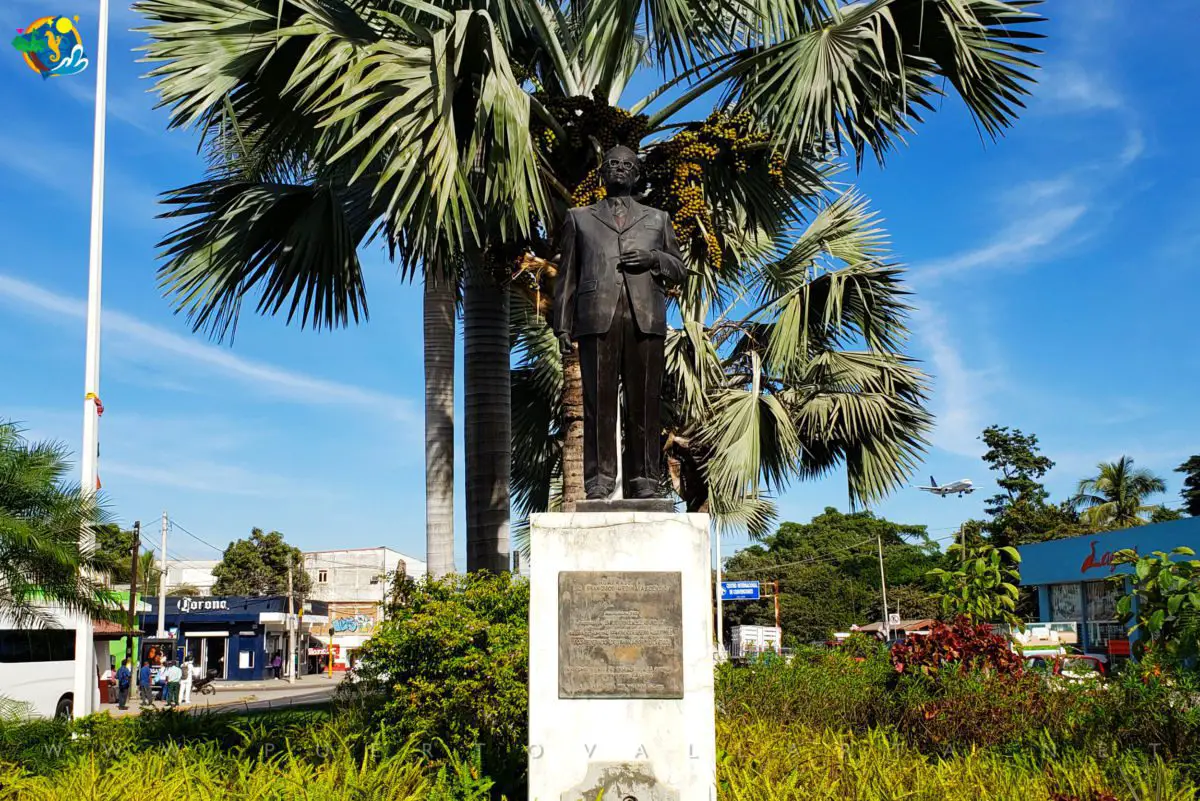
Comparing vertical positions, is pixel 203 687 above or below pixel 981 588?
below

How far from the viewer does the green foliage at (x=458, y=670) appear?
7.41 meters

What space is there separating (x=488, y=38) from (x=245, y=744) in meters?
5.34

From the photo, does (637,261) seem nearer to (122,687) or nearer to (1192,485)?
(122,687)

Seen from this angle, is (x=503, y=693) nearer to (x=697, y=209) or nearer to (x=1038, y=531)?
(x=697, y=209)

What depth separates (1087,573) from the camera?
28953 mm

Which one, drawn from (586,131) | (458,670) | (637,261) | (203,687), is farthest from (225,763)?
(203,687)

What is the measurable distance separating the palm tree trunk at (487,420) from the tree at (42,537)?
3430 millimetres

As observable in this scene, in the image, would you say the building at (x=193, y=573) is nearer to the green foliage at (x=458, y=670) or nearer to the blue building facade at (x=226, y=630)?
the blue building facade at (x=226, y=630)

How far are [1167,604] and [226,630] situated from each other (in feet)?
146

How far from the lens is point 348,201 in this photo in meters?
11.4

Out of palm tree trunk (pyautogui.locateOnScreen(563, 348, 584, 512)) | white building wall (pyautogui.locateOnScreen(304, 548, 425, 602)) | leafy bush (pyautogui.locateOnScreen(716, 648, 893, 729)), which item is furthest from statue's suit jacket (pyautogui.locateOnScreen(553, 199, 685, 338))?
white building wall (pyautogui.locateOnScreen(304, 548, 425, 602))

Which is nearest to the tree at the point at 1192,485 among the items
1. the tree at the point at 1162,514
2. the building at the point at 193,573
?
the tree at the point at 1162,514

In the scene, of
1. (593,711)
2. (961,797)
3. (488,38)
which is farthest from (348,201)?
(961,797)

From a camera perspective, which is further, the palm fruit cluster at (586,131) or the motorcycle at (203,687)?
the motorcycle at (203,687)
